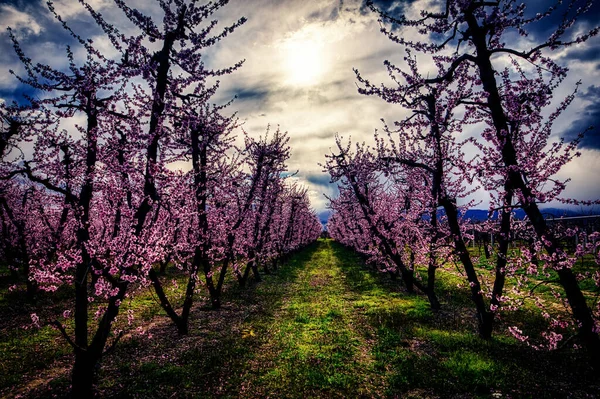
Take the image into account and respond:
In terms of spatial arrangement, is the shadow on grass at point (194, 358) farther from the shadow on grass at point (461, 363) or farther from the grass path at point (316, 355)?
the shadow on grass at point (461, 363)

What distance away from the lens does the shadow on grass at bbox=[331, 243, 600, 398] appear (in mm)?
7152

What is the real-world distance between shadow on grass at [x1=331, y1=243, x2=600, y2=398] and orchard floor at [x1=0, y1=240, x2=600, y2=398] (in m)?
0.03

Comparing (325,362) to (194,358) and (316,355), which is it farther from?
(194,358)

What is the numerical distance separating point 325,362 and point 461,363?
3.88 m

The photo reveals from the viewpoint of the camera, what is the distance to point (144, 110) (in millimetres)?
9109

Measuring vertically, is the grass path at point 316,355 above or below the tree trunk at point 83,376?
below

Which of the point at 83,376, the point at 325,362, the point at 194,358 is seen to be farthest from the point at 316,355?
the point at 83,376

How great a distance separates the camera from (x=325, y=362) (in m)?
9.08

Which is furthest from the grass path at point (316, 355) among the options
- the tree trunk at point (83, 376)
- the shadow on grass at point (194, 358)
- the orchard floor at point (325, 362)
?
the tree trunk at point (83, 376)

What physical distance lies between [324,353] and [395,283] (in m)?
13.9

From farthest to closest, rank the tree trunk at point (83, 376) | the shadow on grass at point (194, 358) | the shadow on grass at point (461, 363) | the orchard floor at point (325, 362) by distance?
the shadow on grass at point (194, 358) → the orchard floor at point (325, 362) → the shadow on grass at point (461, 363) → the tree trunk at point (83, 376)

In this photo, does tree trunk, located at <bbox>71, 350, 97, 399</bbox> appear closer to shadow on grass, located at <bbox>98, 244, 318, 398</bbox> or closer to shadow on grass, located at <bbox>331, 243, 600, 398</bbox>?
shadow on grass, located at <bbox>98, 244, 318, 398</bbox>

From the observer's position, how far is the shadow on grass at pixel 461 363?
23.5 ft

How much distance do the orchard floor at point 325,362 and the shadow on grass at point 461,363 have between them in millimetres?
29
